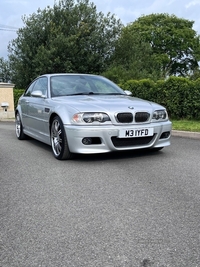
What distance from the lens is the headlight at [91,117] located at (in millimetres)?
4598

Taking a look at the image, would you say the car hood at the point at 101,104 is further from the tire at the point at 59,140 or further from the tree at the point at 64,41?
the tree at the point at 64,41

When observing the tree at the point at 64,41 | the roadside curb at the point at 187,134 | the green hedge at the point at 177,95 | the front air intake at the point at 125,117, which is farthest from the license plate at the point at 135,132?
the tree at the point at 64,41

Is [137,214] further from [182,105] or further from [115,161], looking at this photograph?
[182,105]

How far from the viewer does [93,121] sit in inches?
181

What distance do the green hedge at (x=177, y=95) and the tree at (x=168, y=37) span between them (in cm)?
3064

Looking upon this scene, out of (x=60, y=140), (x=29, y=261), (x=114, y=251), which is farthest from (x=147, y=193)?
(x=60, y=140)

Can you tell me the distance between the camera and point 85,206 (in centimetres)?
298

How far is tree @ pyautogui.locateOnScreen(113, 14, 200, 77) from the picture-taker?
1640 inches

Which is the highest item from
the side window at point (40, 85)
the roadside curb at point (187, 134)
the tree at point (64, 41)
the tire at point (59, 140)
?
the tree at point (64, 41)

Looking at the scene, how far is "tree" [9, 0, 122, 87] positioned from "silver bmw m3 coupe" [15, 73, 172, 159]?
16.9 metres

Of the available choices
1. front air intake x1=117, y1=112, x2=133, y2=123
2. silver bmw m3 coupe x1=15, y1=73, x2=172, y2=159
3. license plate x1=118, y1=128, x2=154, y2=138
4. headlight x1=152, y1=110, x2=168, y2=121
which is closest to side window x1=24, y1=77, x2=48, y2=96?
silver bmw m3 coupe x1=15, y1=73, x2=172, y2=159

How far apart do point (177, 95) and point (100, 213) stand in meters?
8.54

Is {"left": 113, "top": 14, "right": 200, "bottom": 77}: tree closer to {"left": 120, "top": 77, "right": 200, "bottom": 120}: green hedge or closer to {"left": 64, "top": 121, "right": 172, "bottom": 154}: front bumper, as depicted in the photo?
{"left": 120, "top": 77, "right": 200, "bottom": 120}: green hedge

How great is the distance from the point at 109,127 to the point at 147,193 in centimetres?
145
